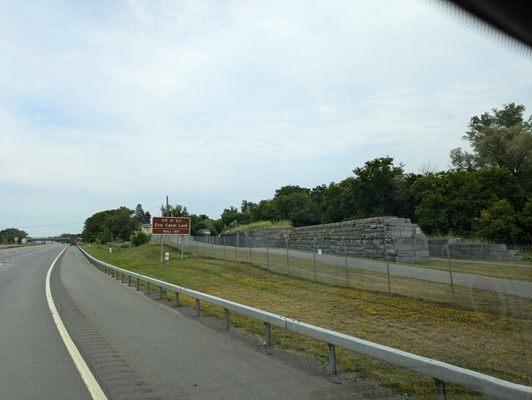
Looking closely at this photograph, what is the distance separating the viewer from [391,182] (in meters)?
58.5

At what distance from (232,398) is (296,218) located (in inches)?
3445

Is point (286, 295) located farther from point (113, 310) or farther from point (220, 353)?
point (220, 353)

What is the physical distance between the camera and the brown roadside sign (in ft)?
111

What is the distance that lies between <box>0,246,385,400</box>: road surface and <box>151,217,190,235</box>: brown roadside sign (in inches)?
838

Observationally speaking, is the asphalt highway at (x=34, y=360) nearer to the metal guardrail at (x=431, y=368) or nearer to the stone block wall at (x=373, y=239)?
the metal guardrail at (x=431, y=368)

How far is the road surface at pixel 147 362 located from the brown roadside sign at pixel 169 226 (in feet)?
69.9

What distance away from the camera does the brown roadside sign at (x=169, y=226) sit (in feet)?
111

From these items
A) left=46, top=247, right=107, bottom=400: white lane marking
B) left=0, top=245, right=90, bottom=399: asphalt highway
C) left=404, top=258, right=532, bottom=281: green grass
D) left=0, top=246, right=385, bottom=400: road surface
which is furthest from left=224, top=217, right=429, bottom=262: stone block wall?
left=46, top=247, right=107, bottom=400: white lane marking

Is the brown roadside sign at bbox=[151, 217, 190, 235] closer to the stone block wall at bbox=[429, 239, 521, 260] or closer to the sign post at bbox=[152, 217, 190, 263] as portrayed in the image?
the sign post at bbox=[152, 217, 190, 263]

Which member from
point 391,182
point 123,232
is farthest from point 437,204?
point 123,232

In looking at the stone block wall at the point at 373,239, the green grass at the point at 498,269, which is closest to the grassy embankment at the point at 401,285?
the green grass at the point at 498,269

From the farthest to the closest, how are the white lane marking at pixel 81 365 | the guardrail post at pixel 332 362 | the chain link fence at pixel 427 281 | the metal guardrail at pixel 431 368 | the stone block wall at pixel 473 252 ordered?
1. the stone block wall at pixel 473 252
2. the chain link fence at pixel 427 281
3. the guardrail post at pixel 332 362
4. the white lane marking at pixel 81 365
5. the metal guardrail at pixel 431 368

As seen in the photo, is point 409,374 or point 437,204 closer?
point 409,374

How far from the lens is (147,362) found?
23.6 feet
